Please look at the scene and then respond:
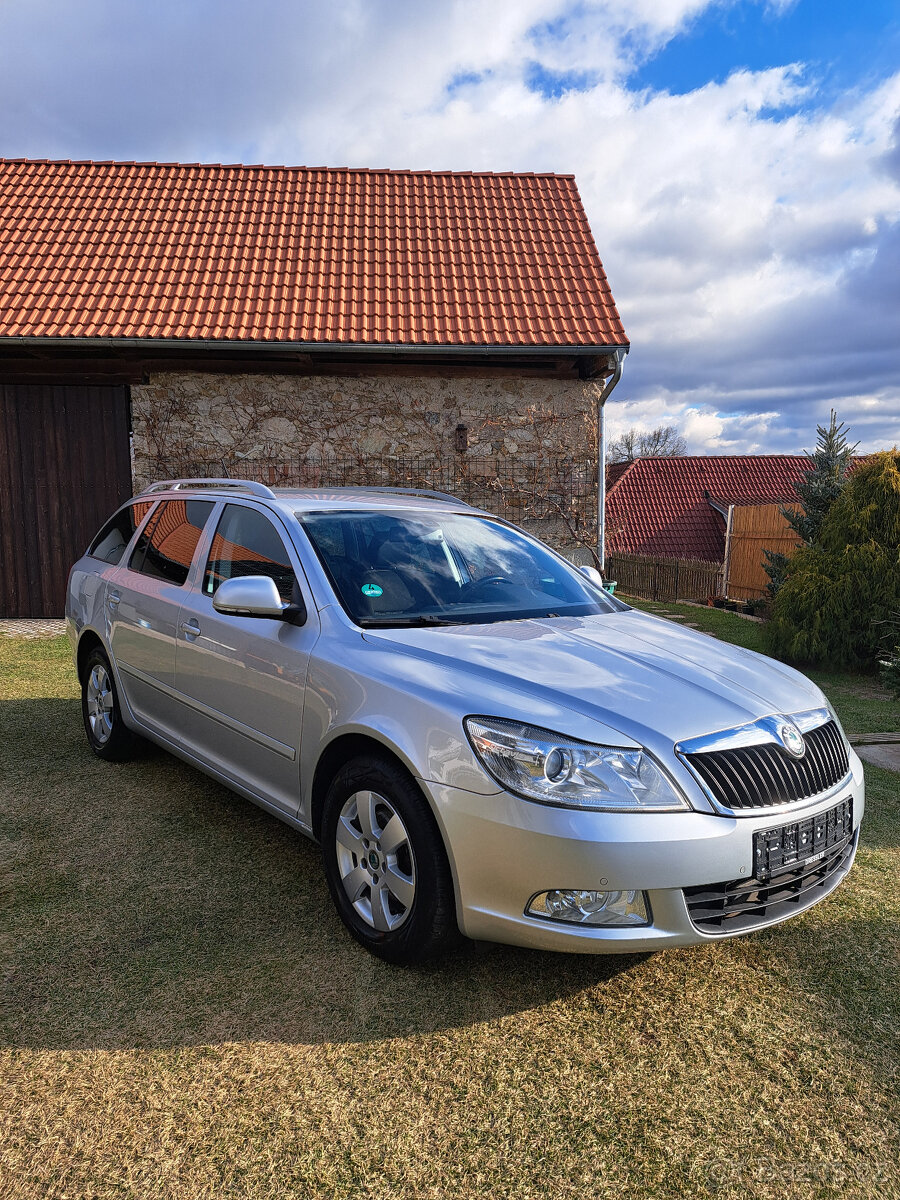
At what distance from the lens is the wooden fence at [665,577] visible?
59.2 ft

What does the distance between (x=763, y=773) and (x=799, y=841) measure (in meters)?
0.25

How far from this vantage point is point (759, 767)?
249 cm

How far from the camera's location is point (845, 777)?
2.83 metres

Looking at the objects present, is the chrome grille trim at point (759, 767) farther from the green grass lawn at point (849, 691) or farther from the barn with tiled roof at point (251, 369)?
the barn with tiled roof at point (251, 369)

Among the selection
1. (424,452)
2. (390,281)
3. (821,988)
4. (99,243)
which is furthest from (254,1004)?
(99,243)

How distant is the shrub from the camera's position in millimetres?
8445

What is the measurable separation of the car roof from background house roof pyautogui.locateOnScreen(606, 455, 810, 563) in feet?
72.2

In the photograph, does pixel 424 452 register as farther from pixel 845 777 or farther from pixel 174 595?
pixel 845 777

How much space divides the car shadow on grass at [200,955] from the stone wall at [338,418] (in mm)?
6633

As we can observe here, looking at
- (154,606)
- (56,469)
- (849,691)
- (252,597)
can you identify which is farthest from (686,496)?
(252,597)

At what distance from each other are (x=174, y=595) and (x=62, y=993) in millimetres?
1953

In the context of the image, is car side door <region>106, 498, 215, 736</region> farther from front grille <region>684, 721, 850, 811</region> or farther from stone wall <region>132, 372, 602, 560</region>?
stone wall <region>132, 372, 602, 560</region>

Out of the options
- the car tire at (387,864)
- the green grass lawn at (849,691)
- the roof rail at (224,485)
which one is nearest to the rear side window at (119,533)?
the roof rail at (224,485)

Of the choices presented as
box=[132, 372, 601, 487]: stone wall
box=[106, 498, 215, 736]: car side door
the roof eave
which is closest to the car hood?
box=[106, 498, 215, 736]: car side door
